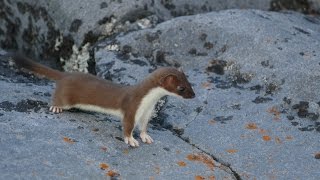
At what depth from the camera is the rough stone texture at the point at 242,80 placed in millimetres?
5059

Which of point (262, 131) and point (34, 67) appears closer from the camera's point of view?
point (262, 131)

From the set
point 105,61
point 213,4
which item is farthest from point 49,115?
point 213,4

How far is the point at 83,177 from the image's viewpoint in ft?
14.2

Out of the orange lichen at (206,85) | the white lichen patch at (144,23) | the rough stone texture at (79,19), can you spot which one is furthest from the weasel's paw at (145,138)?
the white lichen patch at (144,23)

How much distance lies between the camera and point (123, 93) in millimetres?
5230

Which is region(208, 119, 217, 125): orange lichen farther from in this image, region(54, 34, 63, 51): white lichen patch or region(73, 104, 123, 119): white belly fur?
region(54, 34, 63, 51): white lichen patch

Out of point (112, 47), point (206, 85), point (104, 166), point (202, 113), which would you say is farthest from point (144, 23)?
point (104, 166)

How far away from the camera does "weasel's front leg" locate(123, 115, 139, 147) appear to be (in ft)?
16.5

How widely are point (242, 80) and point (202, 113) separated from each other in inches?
26.1

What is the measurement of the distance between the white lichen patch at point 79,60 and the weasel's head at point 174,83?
199 centimetres

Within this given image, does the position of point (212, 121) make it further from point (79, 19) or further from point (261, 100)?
point (79, 19)

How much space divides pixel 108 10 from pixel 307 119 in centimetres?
276

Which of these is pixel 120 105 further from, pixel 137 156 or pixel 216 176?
pixel 216 176

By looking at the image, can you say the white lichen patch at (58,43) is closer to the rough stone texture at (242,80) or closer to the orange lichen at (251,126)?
the rough stone texture at (242,80)
